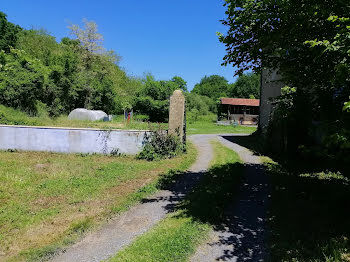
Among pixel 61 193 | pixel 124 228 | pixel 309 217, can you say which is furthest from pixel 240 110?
pixel 124 228

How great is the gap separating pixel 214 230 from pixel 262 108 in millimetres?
16702

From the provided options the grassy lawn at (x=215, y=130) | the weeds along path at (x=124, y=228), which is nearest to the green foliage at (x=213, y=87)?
the grassy lawn at (x=215, y=130)

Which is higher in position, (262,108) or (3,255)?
(262,108)

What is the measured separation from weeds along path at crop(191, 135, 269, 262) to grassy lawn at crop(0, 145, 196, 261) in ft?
7.45

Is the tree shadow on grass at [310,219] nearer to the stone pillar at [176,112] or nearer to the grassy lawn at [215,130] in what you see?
the stone pillar at [176,112]

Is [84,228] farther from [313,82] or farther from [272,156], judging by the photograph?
[272,156]

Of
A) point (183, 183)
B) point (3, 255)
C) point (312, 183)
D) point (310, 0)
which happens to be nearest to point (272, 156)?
point (312, 183)

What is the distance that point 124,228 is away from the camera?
462 centimetres

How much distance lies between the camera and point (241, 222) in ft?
15.7

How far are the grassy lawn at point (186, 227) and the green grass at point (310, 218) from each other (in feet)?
3.72

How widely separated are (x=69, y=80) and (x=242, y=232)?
948 inches

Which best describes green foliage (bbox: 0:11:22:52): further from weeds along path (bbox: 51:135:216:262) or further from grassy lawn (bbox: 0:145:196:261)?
weeds along path (bbox: 51:135:216:262)

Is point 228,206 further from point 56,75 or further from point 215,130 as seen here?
point 56,75

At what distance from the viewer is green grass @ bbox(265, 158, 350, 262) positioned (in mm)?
3480
